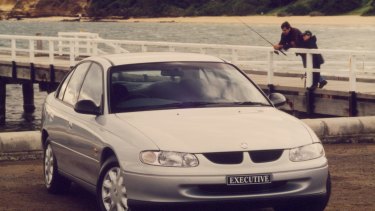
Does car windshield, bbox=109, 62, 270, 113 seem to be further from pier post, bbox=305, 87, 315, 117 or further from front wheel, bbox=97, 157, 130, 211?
pier post, bbox=305, 87, 315, 117

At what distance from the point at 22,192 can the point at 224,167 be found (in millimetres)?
3311

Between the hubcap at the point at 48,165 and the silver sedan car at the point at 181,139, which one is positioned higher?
the silver sedan car at the point at 181,139

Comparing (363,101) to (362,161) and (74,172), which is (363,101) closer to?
(362,161)

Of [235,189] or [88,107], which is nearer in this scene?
[235,189]

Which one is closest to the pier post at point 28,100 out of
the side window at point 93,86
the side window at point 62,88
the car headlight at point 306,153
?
the side window at point 62,88

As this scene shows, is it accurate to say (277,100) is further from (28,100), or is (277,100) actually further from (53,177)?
(28,100)

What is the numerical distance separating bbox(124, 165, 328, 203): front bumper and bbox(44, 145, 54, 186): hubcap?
2424 millimetres

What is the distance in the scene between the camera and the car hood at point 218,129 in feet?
26.9

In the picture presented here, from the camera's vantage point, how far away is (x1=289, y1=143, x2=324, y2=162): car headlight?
27.2 feet

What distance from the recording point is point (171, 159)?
8141 mm

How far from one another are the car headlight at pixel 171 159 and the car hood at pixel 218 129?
0.14 feet

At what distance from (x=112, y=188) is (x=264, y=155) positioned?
1.28 metres

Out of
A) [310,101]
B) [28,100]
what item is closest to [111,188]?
[310,101]

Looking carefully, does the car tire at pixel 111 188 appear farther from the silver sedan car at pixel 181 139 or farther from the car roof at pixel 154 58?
the car roof at pixel 154 58
